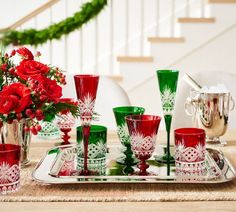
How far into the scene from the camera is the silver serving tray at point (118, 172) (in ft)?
4.60

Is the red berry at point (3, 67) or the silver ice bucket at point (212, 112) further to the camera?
the silver ice bucket at point (212, 112)

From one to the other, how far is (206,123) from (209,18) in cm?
257

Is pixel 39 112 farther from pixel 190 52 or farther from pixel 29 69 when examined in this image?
pixel 190 52

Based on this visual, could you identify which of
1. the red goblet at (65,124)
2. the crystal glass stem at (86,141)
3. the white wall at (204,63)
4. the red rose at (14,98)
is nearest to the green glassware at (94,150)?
the crystal glass stem at (86,141)

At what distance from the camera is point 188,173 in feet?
A: 4.79

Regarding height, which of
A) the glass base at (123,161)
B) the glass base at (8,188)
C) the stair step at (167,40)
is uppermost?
the stair step at (167,40)

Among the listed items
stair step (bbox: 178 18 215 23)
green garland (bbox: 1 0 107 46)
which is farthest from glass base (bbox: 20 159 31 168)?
green garland (bbox: 1 0 107 46)

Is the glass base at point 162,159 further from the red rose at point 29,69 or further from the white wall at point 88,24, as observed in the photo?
the white wall at point 88,24

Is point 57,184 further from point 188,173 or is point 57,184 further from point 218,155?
point 218,155

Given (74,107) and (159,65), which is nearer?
(74,107)

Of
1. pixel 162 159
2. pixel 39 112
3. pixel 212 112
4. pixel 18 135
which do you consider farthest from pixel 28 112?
pixel 212 112
